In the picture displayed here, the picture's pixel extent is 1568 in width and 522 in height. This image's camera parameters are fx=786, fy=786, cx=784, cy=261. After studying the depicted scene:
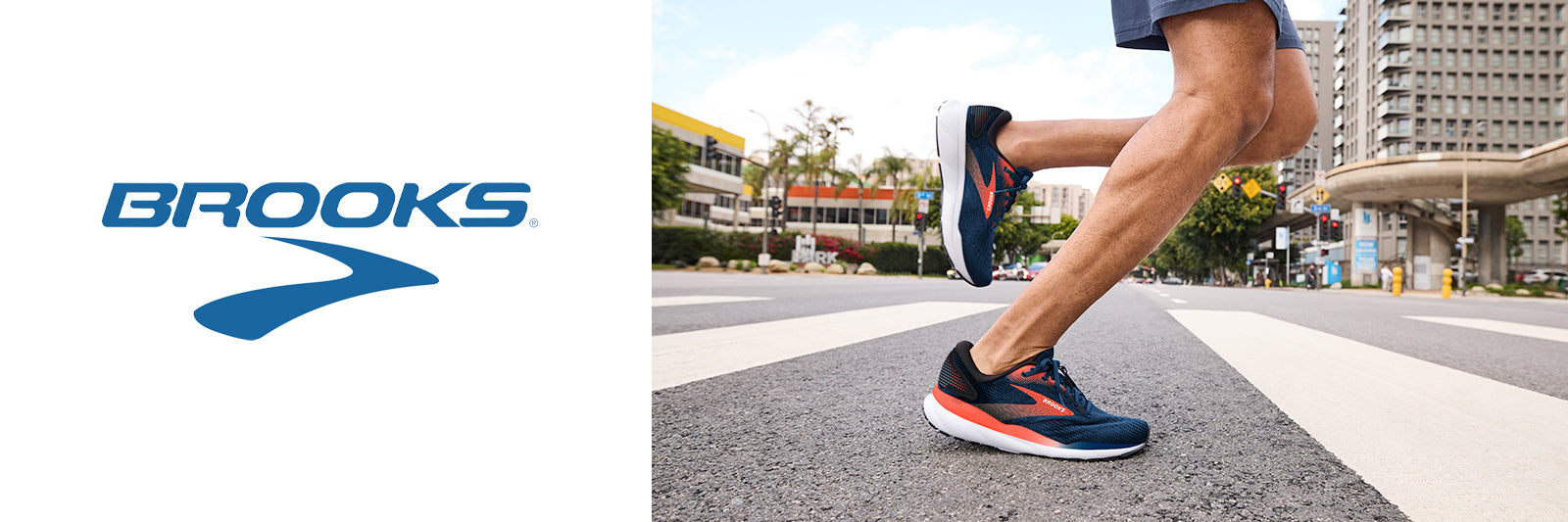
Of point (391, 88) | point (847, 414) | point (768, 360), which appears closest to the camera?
point (391, 88)

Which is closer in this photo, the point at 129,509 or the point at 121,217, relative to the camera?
the point at 129,509

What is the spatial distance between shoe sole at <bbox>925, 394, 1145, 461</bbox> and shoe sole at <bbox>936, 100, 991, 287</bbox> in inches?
13.8

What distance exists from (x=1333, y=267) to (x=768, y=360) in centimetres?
4244

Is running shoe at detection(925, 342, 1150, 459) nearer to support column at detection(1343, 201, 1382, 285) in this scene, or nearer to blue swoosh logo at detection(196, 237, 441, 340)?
blue swoosh logo at detection(196, 237, 441, 340)

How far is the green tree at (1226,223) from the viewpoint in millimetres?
38812

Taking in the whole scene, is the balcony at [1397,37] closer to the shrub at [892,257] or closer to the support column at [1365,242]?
the support column at [1365,242]

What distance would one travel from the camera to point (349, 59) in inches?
41.6

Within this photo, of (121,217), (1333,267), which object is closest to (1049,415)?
(121,217)

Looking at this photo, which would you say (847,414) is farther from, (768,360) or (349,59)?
(349,59)

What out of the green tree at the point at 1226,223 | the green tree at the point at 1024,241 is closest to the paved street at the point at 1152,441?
the green tree at the point at 1226,223

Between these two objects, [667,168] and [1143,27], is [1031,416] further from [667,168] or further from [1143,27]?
[667,168]

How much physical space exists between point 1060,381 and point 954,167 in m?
0.46

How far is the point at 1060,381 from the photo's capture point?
1.27 m

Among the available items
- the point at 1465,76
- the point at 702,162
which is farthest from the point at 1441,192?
the point at 1465,76
